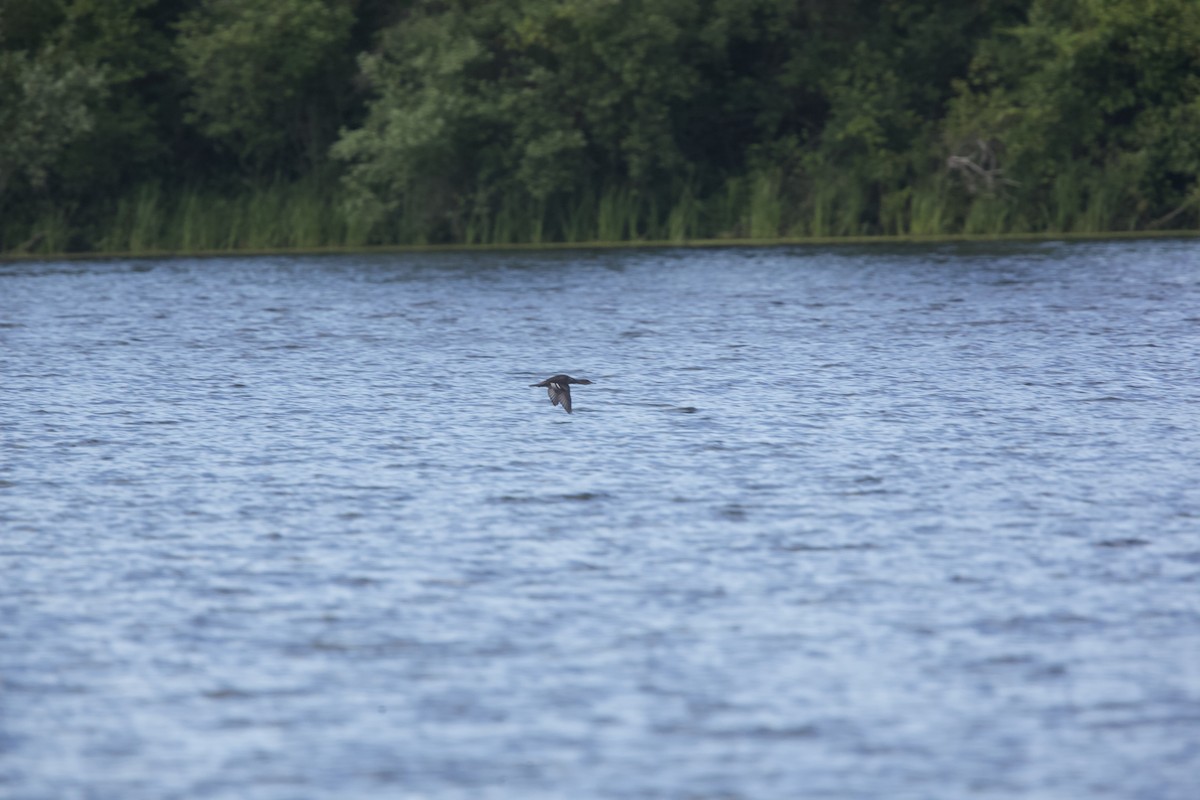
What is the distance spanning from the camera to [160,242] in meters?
45.1

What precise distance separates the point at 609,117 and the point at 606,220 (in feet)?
8.16

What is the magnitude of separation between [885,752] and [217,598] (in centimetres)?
433

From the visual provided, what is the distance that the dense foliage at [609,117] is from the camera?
137ft

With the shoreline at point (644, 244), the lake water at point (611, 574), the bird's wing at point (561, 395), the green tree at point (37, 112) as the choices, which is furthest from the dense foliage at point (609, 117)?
the bird's wing at point (561, 395)

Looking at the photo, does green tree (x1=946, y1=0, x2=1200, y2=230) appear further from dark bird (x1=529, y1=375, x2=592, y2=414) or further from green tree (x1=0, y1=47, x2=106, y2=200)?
dark bird (x1=529, y1=375, x2=592, y2=414)

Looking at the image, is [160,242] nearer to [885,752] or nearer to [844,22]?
[844,22]

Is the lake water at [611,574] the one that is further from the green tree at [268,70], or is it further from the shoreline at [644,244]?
the green tree at [268,70]

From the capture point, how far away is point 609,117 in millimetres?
43656

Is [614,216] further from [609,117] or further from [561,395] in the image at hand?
[561,395]

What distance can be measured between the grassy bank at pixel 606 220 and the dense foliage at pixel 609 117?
0.09 m

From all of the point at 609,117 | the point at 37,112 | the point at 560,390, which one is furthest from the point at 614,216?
the point at 560,390

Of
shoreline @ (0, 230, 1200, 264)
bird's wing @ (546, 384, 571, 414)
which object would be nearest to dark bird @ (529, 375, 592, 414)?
bird's wing @ (546, 384, 571, 414)

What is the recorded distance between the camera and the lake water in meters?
7.61

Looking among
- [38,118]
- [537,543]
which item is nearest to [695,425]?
[537,543]
